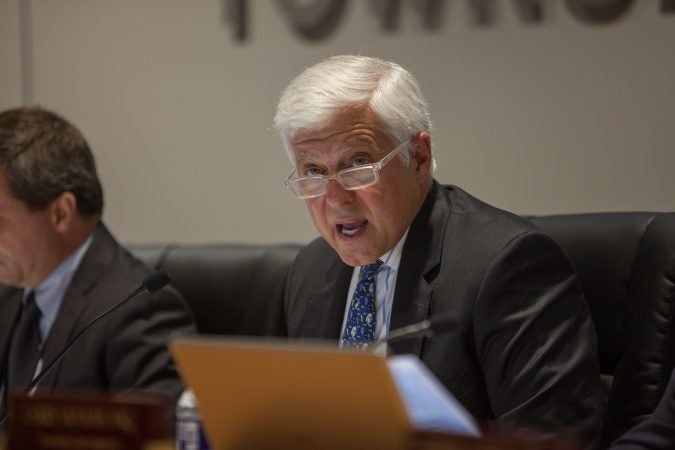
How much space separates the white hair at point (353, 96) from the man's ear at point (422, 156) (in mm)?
25

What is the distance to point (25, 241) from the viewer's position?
3.16 m

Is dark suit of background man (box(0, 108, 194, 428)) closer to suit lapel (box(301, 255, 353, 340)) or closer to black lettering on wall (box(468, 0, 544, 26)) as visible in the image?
suit lapel (box(301, 255, 353, 340))

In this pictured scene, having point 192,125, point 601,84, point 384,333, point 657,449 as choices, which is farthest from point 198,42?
point 657,449

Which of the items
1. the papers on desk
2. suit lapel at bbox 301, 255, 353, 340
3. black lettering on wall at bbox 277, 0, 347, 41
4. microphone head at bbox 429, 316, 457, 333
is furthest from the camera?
black lettering on wall at bbox 277, 0, 347, 41

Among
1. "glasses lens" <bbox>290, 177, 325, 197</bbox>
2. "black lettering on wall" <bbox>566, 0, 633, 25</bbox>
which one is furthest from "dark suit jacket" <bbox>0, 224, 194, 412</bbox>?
"black lettering on wall" <bbox>566, 0, 633, 25</bbox>

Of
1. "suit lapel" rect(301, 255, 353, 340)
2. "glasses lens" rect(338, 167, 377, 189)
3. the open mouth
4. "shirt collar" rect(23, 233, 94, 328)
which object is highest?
"glasses lens" rect(338, 167, 377, 189)

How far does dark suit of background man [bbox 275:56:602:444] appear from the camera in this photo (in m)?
2.32

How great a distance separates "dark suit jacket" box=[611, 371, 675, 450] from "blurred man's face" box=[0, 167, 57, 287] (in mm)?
1769

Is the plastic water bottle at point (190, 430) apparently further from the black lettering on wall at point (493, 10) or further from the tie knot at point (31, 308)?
the black lettering on wall at point (493, 10)

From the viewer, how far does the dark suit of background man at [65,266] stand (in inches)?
116

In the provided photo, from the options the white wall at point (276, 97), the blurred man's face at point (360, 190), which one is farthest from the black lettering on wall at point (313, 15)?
the blurred man's face at point (360, 190)

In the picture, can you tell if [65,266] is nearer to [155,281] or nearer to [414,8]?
[155,281]

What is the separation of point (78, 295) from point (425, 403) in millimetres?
1767

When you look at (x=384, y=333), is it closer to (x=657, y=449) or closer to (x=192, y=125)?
(x=657, y=449)
